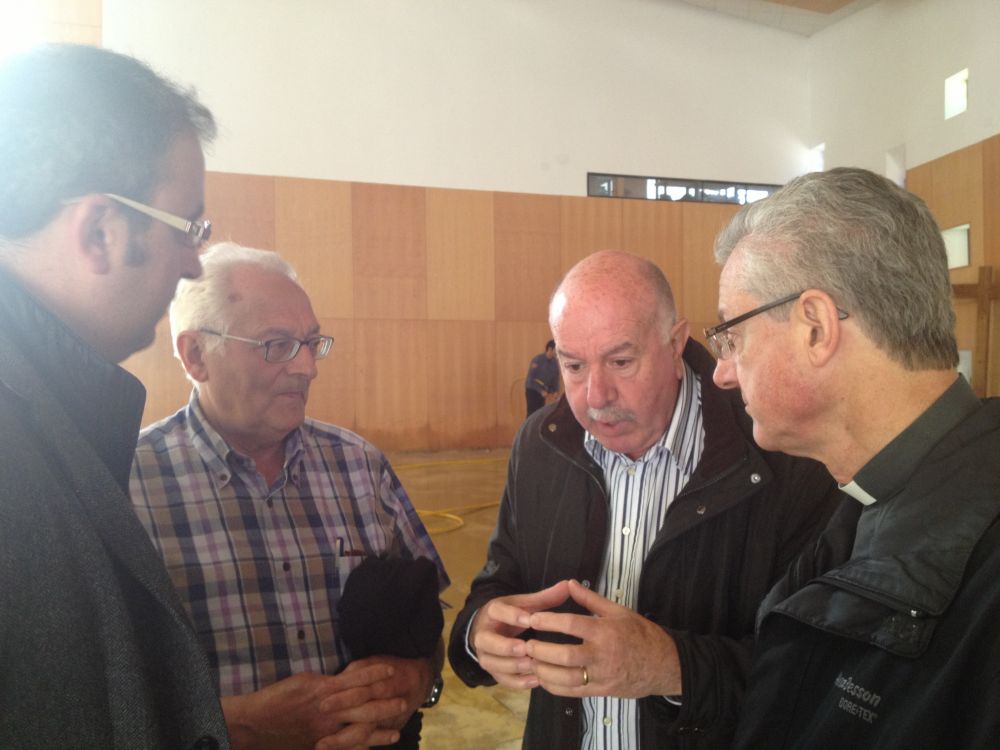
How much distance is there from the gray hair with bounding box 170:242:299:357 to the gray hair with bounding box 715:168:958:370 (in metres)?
1.43

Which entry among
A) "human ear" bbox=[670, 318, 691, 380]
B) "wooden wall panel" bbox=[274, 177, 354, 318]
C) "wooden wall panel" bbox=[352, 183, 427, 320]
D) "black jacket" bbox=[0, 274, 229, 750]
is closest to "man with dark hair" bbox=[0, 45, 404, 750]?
"black jacket" bbox=[0, 274, 229, 750]

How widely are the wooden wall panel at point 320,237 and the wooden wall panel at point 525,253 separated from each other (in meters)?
2.51

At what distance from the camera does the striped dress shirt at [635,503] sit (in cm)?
187

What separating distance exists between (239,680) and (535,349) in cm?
1153

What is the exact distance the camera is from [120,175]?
1.28 meters

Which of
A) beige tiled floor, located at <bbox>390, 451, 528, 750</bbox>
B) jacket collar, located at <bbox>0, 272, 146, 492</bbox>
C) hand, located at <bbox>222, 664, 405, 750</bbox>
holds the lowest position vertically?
beige tiled floor, located at <bbox>390, 451, 528, 750</bbox>

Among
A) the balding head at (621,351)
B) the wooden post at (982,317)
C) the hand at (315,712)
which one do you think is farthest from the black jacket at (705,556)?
the wooden post at (982,317)

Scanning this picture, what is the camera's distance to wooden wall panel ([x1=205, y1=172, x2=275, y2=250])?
37.9 feet

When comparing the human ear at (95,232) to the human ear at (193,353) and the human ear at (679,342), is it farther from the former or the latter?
the human ear at (679,342)

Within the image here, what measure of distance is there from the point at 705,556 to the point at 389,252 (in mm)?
11242

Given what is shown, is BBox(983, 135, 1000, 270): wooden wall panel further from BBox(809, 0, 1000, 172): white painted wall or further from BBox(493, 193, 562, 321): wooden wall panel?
BBox(493, 193, 562, 321): wooden wall panel

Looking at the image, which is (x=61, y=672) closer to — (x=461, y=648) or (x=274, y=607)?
(x=274, y=607)

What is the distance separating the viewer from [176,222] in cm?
139

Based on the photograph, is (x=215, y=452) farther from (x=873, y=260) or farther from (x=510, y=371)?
(x=510, y=371)
